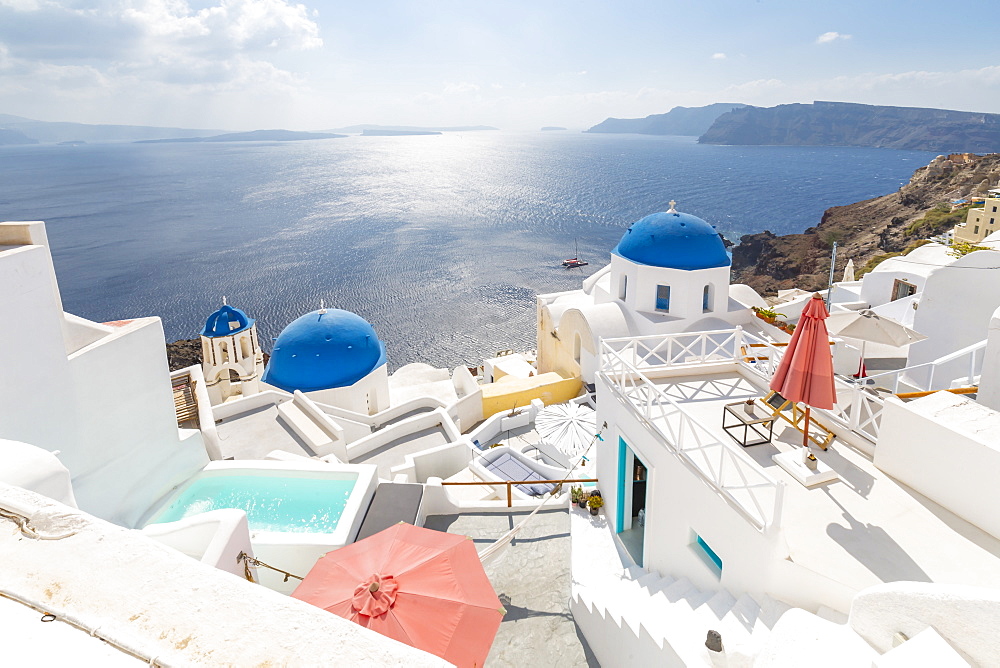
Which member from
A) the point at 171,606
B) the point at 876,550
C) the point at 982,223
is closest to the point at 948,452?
the point at 876,550

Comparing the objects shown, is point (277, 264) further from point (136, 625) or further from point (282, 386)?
point (136, 625)

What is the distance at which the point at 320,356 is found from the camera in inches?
866

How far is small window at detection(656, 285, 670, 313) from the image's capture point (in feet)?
68.3

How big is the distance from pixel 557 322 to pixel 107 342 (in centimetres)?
1726

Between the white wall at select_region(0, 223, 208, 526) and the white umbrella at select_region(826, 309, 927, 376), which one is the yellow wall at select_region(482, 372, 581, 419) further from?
the white wall at select_region(0, 223, 208, 526)

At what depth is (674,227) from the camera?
66.8 feet

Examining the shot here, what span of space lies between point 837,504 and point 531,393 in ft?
49.4

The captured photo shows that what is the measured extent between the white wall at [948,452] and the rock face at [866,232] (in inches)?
1596

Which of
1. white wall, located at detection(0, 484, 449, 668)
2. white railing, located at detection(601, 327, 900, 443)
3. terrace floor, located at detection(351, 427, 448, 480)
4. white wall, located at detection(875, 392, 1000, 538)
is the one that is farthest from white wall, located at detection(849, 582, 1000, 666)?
terrace floor, located at detection(351, 427, 448, 480)

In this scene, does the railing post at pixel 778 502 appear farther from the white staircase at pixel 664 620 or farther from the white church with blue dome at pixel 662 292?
the white church with blue dome at pixel 662 292

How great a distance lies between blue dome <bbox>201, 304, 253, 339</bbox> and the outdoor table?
21.7 meters

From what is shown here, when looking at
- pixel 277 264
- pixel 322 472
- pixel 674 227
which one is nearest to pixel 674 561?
pixel 322 472

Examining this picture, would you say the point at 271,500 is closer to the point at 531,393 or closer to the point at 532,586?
the point at 532,586

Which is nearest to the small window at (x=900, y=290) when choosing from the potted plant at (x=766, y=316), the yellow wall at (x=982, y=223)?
the potted plant at (x=766, y=316)
